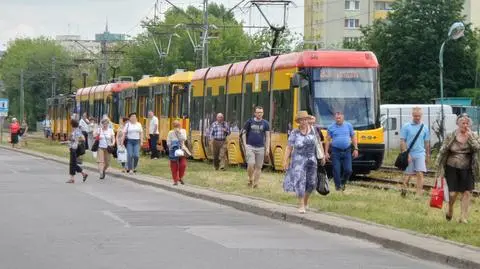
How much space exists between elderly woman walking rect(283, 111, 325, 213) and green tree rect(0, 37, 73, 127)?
9645cm

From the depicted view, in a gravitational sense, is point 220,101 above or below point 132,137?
above

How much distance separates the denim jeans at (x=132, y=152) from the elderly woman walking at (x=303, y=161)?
1285 centimetres

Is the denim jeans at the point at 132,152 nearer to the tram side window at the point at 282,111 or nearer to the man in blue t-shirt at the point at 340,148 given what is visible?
the tram side window at the point at 282,111

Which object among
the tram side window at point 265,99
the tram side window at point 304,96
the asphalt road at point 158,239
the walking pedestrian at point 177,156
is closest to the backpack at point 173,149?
the walking pedestrian at point 177,156

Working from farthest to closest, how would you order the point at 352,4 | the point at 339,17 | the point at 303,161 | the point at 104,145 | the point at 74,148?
the point at 352,4 < the point at 339,17 < the point at 104,145 < the point at 74,148 < the point at 303,161

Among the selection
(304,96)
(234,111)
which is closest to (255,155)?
(304,96)

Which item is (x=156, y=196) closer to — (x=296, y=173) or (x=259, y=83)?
(x=296, y=173)

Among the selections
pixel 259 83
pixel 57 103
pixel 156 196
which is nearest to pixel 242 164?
pixel 259 83

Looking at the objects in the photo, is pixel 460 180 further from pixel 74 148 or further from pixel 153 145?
pixel 153 145

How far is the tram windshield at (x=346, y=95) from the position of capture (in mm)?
27688

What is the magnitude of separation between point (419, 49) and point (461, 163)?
56903 millimetres

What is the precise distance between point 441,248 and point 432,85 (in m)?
59.4

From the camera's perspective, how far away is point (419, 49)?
232 feet

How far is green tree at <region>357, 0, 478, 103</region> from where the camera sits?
70500mm
